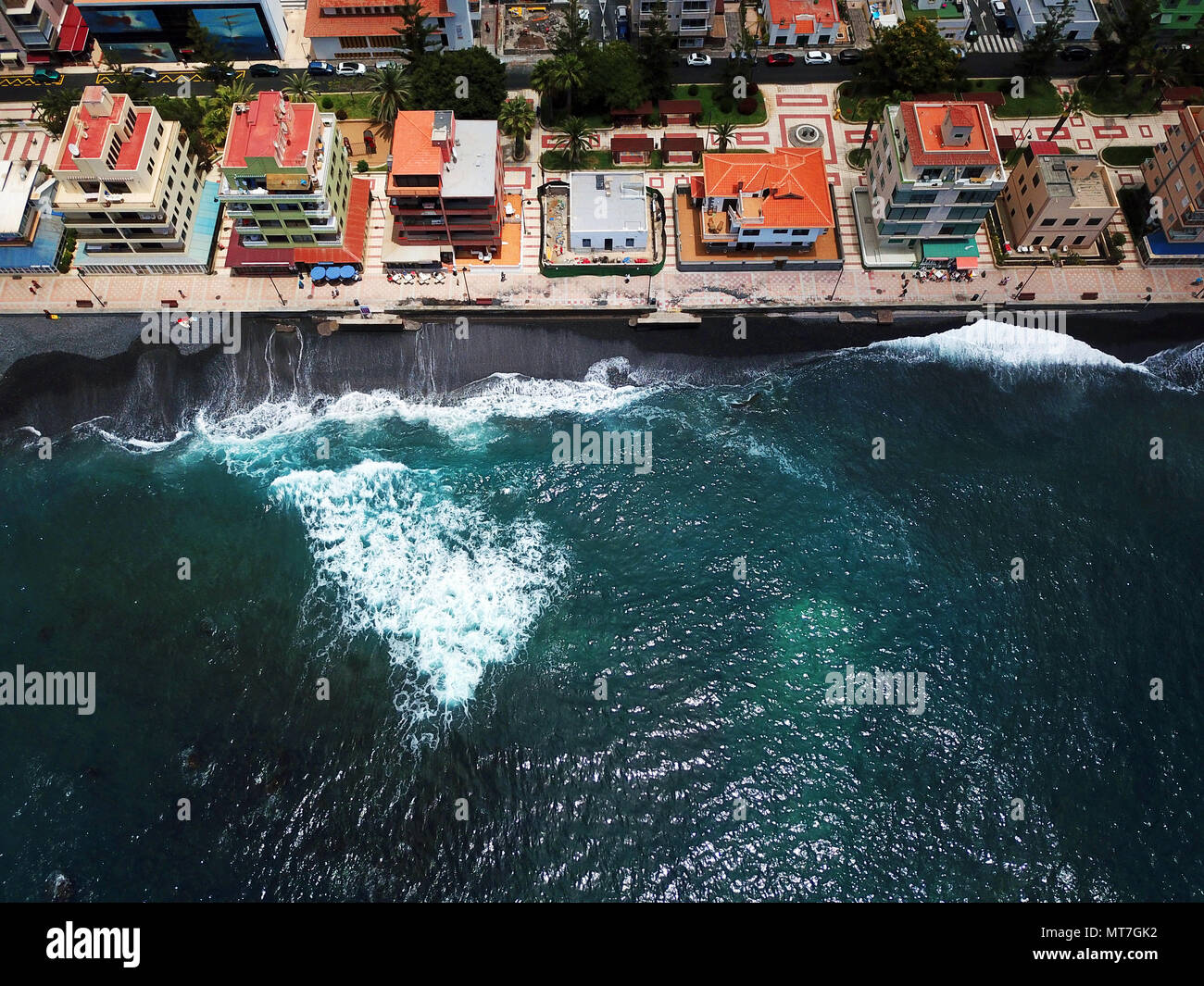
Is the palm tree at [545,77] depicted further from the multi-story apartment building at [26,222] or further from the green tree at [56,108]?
the multi-story apartment building at [26,222]

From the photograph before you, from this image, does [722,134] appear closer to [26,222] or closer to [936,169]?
[936,169]

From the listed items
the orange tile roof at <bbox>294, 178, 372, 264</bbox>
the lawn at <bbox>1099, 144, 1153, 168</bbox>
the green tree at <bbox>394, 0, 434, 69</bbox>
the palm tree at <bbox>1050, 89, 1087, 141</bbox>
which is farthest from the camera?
the palm tree at <bbox>1050, 89, 1087, 141</bbox>

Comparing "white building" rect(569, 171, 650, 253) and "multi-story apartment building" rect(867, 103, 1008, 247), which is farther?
"white building" rect(569, 171, 650, 253)

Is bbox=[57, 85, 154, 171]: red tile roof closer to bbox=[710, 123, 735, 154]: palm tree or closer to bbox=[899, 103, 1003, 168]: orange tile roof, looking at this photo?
bbox=[710, 123, 735, 154]: palm tree

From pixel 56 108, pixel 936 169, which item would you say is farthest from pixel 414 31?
pixel 936 169

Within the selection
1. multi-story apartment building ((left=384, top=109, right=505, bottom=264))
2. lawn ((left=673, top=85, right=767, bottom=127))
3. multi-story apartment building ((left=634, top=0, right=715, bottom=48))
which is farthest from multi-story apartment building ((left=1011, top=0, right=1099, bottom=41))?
multi-story apartment building ((left=384, top=109, right=505, bottom=264))
